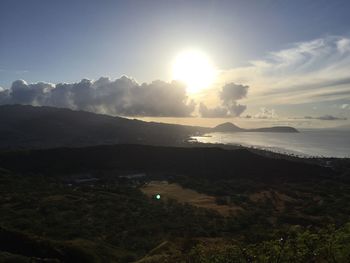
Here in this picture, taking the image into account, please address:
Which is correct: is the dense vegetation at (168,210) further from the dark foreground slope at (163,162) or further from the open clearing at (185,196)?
the open clearing at (185,196)

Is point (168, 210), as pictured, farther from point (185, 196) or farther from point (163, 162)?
point (163, 162)

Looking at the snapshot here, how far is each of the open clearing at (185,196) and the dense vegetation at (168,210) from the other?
330 cm

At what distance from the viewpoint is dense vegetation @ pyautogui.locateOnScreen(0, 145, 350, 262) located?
39.0 metres

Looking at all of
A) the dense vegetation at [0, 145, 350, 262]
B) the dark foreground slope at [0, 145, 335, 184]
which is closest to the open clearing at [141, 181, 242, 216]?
the dense vegetation at [0, 145, 350, 262]

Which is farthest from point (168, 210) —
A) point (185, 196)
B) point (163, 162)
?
point (163, 162)

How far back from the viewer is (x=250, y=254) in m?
31.2

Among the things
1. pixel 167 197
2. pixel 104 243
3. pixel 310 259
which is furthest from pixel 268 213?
pixel 310 259

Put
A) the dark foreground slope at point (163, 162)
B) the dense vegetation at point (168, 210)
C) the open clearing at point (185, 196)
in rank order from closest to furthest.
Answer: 1. the dense vegetation at point (168, 210)
2. the open clearing at point (185, 196)
3. the dark foreground slope at point (163, 162)

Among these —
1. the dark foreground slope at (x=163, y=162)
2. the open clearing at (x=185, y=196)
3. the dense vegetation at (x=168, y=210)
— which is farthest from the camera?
the dark foreground slope at (x=163, y=162)

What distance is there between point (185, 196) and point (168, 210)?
2323 centimetres

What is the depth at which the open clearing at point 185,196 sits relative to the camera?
97.3m

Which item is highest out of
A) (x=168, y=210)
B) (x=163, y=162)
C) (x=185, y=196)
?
(x=163, y=162)

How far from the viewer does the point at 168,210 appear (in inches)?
3504

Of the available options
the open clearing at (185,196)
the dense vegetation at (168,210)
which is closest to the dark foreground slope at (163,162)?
the dense vegetation at (168,210)
